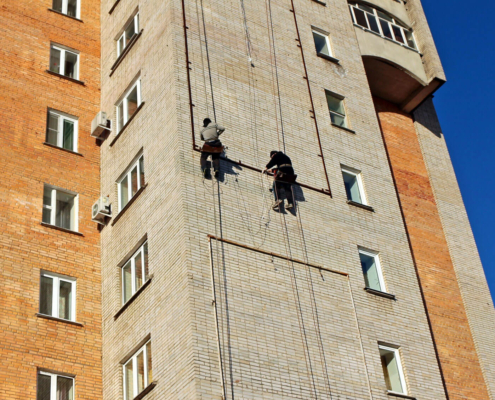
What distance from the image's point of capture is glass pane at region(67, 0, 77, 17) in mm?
30706

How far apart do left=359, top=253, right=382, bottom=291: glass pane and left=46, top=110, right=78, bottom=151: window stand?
10.1m

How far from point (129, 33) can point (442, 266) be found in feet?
44.1

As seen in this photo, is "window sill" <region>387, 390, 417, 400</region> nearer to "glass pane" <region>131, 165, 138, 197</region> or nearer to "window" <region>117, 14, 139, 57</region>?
"glass pane" <region>131, 165, 138, 197</region>

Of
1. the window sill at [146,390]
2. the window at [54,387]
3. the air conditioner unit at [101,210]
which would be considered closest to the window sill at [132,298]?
the window at [54,387]

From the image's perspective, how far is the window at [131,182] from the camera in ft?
78.1

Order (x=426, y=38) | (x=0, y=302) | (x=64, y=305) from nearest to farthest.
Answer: (x=0, y=302) → (x=64, y=305) → (x=426, y=38)

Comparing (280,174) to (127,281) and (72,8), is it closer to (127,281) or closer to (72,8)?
(127,281)

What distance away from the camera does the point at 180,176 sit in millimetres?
21125

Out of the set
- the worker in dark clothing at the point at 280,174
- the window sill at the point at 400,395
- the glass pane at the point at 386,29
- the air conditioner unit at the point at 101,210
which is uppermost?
the glass pane at the point at 386,29

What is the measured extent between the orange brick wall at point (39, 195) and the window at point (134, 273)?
1175 millimetres

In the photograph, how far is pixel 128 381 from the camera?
20969mm

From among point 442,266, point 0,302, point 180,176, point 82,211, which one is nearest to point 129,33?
point 82,211

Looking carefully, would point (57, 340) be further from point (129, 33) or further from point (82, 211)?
point (129, 33)

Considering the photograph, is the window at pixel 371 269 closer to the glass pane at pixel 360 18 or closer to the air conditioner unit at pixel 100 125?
the air conditioner unit at pixel 100 125
